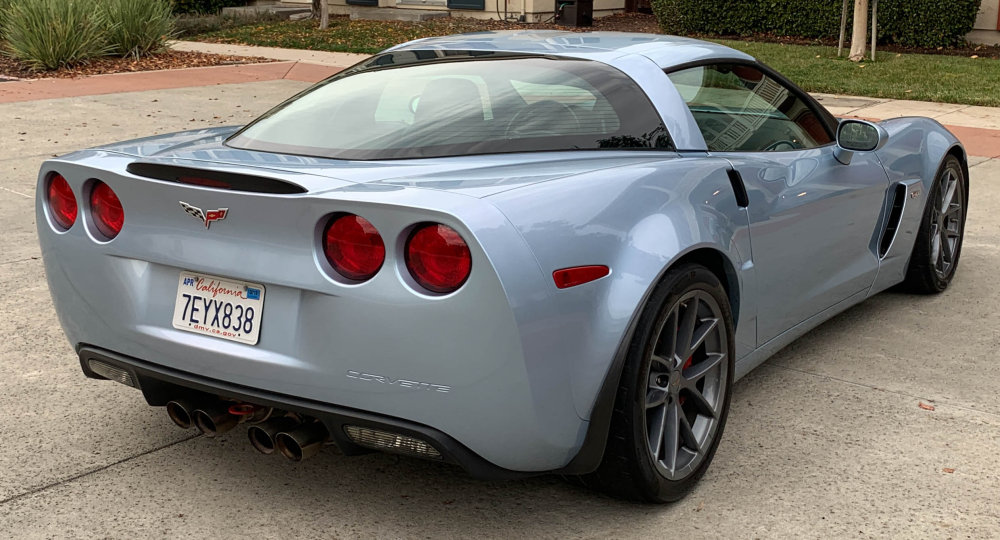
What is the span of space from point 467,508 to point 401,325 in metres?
0.83

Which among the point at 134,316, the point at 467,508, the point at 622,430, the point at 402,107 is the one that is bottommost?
the point at 467,508

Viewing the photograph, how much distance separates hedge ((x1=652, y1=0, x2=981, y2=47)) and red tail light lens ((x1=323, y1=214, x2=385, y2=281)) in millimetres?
17703

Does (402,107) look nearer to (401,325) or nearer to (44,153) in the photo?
(401,325)

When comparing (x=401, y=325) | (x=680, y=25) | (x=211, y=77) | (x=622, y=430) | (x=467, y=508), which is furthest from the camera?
(x=680, y=25)

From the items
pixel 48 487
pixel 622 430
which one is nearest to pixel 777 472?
pixel 622 430

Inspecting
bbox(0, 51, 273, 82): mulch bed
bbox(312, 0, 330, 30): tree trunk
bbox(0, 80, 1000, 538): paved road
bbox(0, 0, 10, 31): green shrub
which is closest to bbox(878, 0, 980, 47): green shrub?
bbox(312, 0, 330, 30): tree trunk

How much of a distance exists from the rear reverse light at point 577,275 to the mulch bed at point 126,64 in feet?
42.3

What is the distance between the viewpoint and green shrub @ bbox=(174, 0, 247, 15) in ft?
75.7

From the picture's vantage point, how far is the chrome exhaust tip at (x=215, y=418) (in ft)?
10.7

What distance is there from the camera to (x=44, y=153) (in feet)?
30.6

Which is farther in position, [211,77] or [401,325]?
[211,77]

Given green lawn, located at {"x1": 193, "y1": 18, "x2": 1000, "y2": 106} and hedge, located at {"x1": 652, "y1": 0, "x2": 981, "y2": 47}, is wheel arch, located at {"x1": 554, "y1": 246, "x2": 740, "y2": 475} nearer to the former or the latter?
green lawn, located at {"x1": 193, "y1": 18, "x2": 1000, "y2": 106}

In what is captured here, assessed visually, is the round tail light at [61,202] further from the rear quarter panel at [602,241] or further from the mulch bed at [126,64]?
the mulch bed at [126,64]

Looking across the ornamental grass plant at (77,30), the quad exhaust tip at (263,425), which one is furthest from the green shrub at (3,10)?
the quad exhaust tip at (263,425)
